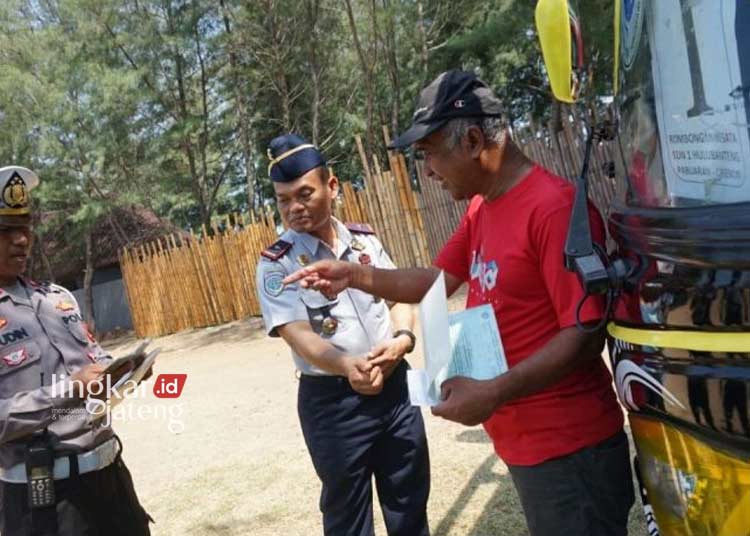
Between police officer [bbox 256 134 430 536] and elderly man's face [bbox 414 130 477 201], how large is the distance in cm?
82

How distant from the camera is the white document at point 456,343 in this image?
1.41 meters

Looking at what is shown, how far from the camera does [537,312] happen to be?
4.91 ft

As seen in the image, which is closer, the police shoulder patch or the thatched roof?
the police shoulder patch

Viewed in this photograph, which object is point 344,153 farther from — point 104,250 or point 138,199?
point 104,250

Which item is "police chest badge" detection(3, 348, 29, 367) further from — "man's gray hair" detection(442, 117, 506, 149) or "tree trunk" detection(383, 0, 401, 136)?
"tree trunk" detection(383, 0, 401, 136)

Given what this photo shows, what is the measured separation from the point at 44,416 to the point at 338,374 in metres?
0.95

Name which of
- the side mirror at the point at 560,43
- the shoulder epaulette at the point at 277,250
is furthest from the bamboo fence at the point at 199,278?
the side mirror at the point at 560,43

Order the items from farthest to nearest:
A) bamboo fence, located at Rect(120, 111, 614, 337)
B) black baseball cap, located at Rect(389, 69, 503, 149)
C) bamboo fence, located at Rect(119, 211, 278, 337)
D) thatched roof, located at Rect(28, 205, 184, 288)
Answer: thatched roof, located at Rect(28, 205, 184, 288), bamboo fence, located at Rect(119, 211, 278, 337), bamboo fence, located at Rect(120, 111, 614, 337), black baseball cap, located at Rect(389, 69, 503, 149)

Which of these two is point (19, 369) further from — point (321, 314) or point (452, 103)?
point (452, 103)

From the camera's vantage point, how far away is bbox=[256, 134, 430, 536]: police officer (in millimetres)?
2318

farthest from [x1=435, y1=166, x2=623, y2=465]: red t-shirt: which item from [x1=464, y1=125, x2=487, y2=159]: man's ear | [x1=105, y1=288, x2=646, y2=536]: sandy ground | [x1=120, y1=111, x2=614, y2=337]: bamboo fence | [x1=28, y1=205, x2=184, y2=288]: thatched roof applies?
[x1=28, y1=205, x2=184, y2=288]: thatched roof

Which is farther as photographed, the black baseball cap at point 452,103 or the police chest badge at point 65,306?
the police chest badge at point 65,306

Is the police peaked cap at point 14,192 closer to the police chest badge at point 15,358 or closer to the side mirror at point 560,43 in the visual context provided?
the police chest badge at point 15,358

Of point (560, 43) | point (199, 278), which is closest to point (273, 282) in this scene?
point (560, 43)
